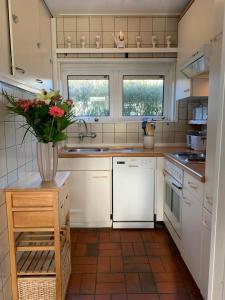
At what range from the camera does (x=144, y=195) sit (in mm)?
2654

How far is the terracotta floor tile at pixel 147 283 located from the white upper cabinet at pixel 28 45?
177 cm

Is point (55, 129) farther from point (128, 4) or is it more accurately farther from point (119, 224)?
point (128, 4)

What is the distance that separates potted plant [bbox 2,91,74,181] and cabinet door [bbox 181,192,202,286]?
1.02 metres


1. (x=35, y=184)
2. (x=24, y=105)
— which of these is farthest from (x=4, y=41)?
(x=35, y=184)

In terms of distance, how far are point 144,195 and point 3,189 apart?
1650mm

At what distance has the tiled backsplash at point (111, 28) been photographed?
2.85 metres

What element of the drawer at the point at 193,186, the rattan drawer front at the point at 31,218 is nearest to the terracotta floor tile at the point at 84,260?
the rattan drawer front at the point at 31,218

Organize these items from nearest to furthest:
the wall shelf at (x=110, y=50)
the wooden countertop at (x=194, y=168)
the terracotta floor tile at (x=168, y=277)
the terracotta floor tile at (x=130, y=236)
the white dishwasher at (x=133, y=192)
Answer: the wooden countertop at (x=194, y=168) → the terracotta floor tile at (x=168, y=277) → the terracotta floor tile at (x=130, y=236) → the white dishwasher at (x=133, y=192) → the wall shelf at (x=110, y=50)

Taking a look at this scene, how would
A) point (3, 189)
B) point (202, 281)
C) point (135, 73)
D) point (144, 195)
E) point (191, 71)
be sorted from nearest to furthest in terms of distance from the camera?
point (3, 189), point (202, 281), point (191, 71), point (144, 195), point (135, 73)

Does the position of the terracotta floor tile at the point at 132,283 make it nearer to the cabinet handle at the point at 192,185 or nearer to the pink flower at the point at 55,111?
the cabinet handle at the point at 192,185

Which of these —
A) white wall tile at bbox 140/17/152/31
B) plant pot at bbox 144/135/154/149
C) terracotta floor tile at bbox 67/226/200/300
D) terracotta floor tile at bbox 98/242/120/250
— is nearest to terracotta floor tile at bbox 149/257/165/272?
terracotta floor tile at bbox 67/226/200/300

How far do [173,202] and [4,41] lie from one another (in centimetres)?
190

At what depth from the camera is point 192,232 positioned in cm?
175

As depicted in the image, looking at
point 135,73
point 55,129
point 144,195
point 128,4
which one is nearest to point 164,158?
point 144,195
